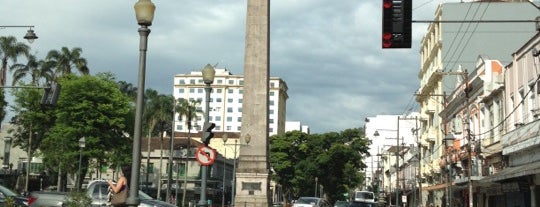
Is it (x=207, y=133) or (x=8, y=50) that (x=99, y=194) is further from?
(x=8, y=50)

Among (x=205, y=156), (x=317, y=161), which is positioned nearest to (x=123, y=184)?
(x=205, y=156)

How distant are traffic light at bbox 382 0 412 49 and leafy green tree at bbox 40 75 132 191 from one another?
4156 centimetres

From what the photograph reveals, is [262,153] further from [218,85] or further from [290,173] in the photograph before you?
[218,85]

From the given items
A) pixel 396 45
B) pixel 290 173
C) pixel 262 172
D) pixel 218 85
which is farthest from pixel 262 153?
pixel 218 85

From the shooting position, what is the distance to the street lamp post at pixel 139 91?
411 inches

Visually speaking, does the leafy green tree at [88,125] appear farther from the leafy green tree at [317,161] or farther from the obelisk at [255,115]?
the obelisk at [255,115]

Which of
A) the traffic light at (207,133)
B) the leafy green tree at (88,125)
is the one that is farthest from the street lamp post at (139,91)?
the leafy green tree at (88,125)

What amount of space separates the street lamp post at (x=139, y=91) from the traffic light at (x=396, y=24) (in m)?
5.07

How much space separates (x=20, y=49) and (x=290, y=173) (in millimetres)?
31459

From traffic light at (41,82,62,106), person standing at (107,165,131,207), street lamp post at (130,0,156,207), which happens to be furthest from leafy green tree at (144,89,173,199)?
street lamp post at (130,0,156,207)

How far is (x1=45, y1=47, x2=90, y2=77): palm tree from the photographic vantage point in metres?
65.2

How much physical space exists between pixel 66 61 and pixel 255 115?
4250 cm

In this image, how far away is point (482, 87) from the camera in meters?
39.7

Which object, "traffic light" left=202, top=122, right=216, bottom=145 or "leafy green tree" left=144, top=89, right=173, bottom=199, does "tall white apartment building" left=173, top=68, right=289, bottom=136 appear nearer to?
"leafy green tree" left=144, top=89, right=173, bottom=199
